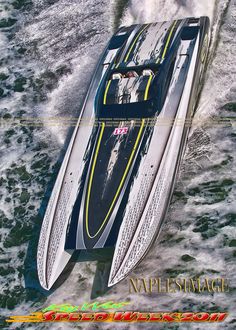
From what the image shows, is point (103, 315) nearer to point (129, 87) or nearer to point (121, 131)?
point (121, 131)

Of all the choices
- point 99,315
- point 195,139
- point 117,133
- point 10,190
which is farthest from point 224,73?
point 99,315

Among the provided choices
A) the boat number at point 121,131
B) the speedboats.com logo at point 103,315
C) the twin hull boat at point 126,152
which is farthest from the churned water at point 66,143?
the boat number at point 121,131

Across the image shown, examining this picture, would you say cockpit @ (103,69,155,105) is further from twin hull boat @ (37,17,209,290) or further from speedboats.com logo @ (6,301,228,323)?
speedboats.com logo @ (6,301,228,323)

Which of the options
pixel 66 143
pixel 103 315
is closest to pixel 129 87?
pixel 66 143

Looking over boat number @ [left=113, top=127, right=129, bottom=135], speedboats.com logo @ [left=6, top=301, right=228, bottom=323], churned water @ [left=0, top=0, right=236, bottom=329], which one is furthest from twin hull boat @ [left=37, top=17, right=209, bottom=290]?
churned water @ [left=0, top=0, right=236, bottom=329]

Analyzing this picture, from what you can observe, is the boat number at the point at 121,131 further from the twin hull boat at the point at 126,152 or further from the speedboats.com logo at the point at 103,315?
the speedboats.com logo at the point at 103,315

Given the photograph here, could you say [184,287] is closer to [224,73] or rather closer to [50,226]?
[50,226]
